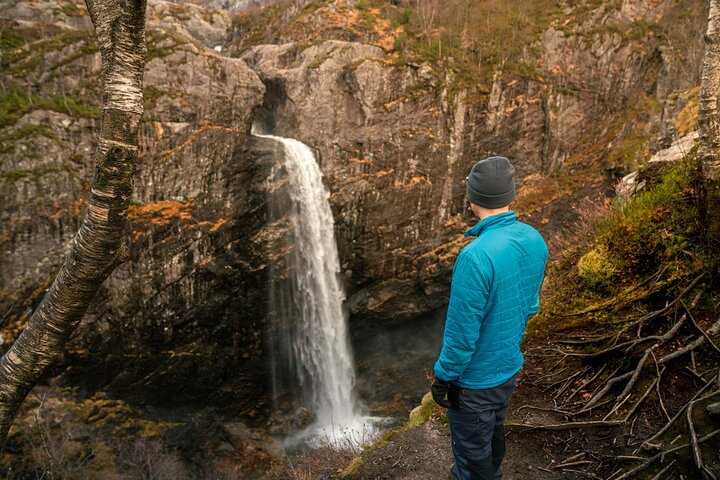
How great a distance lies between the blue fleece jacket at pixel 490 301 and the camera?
2355 millimetres

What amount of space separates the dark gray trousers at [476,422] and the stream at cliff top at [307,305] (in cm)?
1419

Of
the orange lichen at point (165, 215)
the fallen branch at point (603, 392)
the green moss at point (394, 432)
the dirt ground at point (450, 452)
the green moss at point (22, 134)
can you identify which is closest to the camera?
the dirt ground at point (450, 452)

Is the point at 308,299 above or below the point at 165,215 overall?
below

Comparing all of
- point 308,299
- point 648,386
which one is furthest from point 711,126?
point 308,299

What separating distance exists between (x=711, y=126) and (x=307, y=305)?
14.7 metres

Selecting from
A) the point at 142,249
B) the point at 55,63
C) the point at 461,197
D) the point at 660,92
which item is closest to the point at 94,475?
the point at 142,249

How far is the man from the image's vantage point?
237 cm

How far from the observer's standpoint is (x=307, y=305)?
668 inches

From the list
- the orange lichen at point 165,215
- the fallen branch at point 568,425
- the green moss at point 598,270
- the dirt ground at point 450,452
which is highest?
the green moss at point 598,270

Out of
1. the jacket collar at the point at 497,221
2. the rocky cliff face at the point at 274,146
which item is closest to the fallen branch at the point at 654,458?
the jacket collar at the point at 497,221

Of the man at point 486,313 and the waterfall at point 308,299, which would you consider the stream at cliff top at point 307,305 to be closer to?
the waterfall at point 308,299

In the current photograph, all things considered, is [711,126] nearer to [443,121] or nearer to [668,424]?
[668,424]

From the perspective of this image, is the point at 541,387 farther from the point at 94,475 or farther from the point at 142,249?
the point at 94,475

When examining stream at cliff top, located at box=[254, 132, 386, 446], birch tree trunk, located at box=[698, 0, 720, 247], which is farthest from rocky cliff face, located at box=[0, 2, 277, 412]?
birch tree trunk, located at box=[698, 0, 720, 247]
